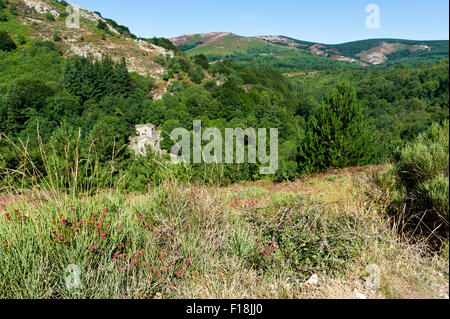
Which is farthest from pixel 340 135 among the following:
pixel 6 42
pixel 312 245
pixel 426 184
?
pixel 6 42

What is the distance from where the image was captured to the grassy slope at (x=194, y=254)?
7.07 feet

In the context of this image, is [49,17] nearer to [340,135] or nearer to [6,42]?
[6,42]

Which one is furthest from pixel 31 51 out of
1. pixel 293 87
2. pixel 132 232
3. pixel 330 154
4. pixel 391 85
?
pixel 391 85

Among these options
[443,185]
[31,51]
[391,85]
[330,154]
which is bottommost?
[330,154]

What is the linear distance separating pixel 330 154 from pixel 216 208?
12423mm

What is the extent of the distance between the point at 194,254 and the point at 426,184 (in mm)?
2459

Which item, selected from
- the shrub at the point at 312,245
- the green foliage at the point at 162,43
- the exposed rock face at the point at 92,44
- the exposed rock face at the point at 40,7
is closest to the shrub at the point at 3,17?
the exposed rock face at the point at 92,44

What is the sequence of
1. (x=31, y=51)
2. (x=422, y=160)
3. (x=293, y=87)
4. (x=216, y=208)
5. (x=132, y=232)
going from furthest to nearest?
(x=293, y=87) → (x=31, y=51) → (x=216, y=208) → (x=422, y=160) → (x=132, y=232)

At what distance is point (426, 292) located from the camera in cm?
206

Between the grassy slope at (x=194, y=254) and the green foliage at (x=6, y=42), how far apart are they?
78.2 m

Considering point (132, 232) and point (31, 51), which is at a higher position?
point (31, 51)

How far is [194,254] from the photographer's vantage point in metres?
2.63

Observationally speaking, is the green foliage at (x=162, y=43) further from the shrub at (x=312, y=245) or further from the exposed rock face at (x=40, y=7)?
the shrub at (x=312, y=245)

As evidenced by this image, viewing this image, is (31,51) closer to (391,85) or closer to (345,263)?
(345,263)
